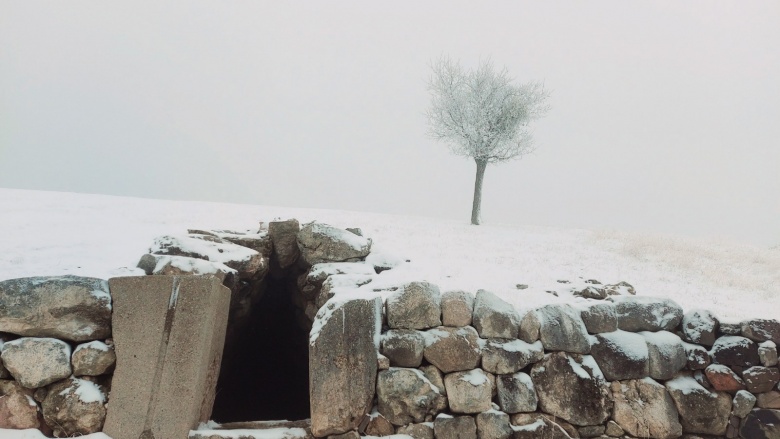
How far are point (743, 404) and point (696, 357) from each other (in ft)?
1.97

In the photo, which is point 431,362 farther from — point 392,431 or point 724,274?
point 724,274

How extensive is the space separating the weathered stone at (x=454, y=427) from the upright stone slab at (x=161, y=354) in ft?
8.10

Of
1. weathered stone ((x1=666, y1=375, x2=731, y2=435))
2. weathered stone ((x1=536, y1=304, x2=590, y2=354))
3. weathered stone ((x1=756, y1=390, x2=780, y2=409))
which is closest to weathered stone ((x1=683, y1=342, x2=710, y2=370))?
weathered stone ((x1=666, y1=375, x2=731, y2=435))

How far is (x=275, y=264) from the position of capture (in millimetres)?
7117

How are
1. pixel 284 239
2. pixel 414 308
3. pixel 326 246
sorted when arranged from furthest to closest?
pixel 284 239, pixel 326 246, pixel 414 308

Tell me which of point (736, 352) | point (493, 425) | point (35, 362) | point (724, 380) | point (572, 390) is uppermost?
point (736, 352)

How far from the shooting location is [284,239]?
21.8 ft

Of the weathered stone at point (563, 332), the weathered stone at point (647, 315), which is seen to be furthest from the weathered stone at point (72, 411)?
the weathered stone at point (647, 315)

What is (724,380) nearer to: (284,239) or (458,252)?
(458,252)

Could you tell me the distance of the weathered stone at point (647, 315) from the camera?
511 cm

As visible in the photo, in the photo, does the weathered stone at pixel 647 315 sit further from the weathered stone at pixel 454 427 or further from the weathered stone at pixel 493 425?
the weathered stone at pixel 454 427

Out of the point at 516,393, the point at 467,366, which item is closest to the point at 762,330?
the point at 516,393

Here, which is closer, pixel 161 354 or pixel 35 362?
pixel 35 362

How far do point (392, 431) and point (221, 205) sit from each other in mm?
10193
